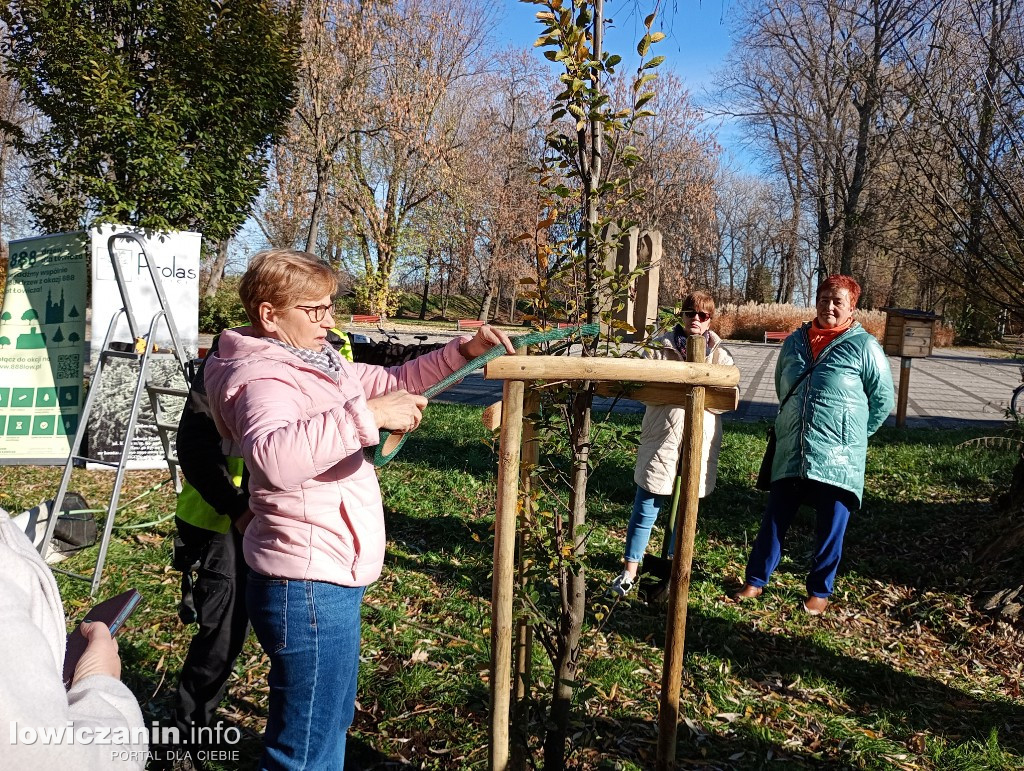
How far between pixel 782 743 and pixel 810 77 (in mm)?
23158

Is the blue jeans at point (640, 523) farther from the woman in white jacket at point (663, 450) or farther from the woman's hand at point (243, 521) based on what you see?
the woman's hand at point (243, 521)

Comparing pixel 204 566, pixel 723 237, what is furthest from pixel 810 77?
pixel 723 237

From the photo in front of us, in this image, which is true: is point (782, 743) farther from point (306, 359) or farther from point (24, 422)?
point (24, 422)

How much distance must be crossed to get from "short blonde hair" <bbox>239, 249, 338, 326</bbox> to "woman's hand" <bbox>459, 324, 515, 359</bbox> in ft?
1.54

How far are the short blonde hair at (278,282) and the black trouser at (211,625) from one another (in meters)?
1.09

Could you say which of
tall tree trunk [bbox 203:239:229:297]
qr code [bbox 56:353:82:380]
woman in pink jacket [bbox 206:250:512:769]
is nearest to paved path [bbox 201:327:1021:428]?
qr code [bbox 56:353:82:380]

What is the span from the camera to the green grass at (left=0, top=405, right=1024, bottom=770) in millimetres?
2957

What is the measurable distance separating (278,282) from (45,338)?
6267mm

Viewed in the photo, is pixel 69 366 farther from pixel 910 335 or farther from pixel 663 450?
pixel 910 335

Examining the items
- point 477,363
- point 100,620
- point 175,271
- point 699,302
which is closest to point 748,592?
point 699,302

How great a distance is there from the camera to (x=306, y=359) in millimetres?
1893

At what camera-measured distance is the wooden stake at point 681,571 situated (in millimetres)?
2045

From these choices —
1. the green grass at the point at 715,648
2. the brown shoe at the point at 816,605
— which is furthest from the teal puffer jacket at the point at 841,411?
the green grass at the point at 715,648

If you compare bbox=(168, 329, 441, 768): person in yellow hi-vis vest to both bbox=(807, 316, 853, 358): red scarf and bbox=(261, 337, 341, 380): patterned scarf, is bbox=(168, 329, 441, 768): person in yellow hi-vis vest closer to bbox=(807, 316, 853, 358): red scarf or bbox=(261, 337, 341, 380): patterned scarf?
bbox=(261, 337, 341, 380): patterned scarf
